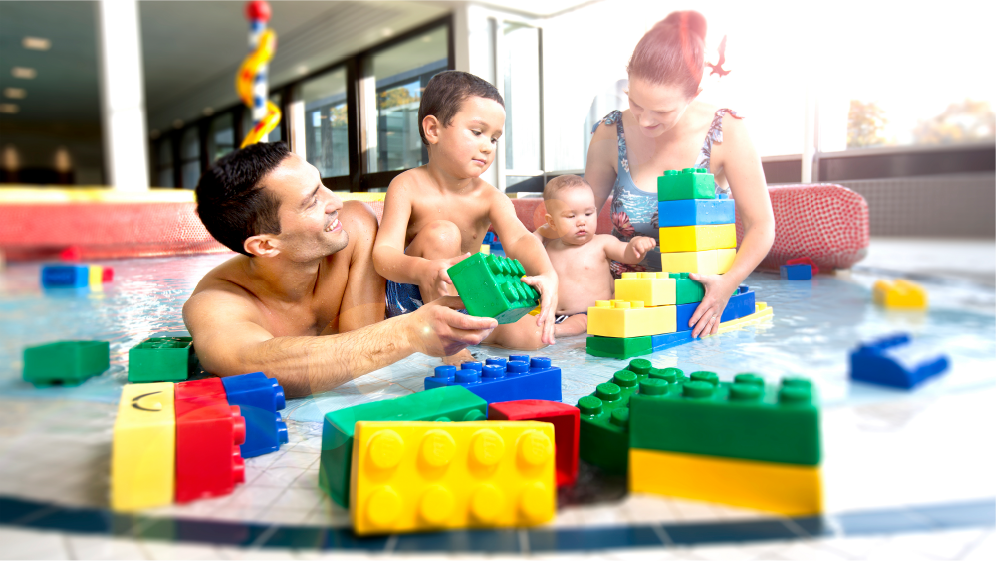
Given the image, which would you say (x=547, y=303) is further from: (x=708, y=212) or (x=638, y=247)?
(x=708, y=212)

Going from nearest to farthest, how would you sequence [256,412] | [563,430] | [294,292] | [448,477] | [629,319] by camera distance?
[448,477] → [563,430] → [256,412] → [629,319] → [294,292]

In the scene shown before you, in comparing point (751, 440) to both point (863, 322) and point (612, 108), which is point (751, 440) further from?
point (612, 108)

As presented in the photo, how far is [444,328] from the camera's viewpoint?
0.82 meters

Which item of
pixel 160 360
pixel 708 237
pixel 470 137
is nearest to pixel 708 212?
pixel 708 237

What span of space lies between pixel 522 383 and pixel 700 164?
38cm

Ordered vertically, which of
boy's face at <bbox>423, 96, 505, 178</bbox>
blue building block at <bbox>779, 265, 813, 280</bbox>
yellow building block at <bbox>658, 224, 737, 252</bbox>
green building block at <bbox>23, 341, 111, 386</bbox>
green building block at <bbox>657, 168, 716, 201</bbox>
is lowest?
green building block at <bbox>23, 341, 111, 386</bbox>

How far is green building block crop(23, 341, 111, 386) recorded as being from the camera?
2.10 ft

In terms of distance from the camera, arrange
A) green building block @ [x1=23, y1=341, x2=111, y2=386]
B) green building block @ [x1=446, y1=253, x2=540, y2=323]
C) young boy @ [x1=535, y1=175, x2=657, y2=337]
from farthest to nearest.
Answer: young boy @ [x1=535, y1=175, x2=657, y2=337] → green building block @ [x1=446, y1=253, x2=540, y2=323] → green building block @ [x1=23, y1=341, x2=111, y2=386]

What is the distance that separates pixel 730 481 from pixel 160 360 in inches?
33.7

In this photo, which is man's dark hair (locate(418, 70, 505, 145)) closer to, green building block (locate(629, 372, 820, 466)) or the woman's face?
the woman's face

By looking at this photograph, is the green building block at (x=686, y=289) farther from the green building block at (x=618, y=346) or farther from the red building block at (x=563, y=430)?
the red building block at (x=563, y=430)

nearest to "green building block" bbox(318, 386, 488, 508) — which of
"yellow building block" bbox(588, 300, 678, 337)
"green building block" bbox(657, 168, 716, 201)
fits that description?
"yellow building block" bbox(588, 300, 678, 337)

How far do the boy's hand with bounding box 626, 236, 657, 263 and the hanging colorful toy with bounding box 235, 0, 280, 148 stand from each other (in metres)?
0.50

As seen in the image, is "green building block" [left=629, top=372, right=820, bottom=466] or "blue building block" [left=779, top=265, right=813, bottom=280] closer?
"green building block" [left=629, top=372, right=820, bottom=466]
